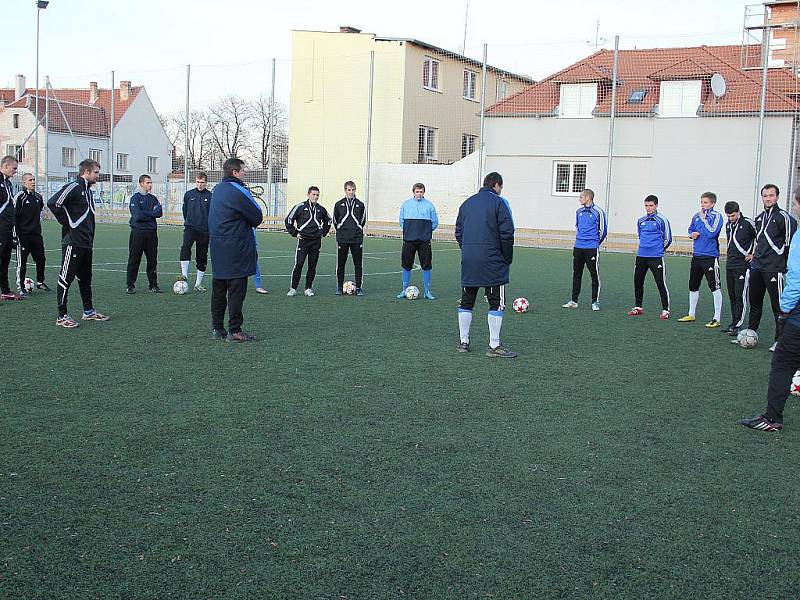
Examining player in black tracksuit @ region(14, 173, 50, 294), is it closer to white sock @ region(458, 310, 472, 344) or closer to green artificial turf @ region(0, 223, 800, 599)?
green artificial turf @ region(0, 223, 800, 599)

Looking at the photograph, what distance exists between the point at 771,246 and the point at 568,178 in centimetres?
2223

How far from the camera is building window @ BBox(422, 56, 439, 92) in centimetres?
3828

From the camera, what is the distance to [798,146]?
2811 centimetres

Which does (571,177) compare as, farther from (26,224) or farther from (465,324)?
(465,324)

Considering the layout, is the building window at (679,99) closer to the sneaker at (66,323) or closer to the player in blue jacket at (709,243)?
the player in blue jacket at (709,243)

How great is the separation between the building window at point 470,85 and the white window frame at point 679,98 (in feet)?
38.4

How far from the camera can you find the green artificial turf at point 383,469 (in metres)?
3.88

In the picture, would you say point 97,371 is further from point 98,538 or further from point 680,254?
point 680,254

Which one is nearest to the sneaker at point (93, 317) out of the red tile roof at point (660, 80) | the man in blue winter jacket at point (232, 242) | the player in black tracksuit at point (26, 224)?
the man in blue winter jacket at point (232, 242)

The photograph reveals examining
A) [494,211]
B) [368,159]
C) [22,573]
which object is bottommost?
[22,573]

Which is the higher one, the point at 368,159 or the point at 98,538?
the point at 368,159

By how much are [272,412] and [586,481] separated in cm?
249

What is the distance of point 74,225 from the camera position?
402 inches

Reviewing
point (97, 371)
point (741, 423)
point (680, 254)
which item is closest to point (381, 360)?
point (97, 371)
